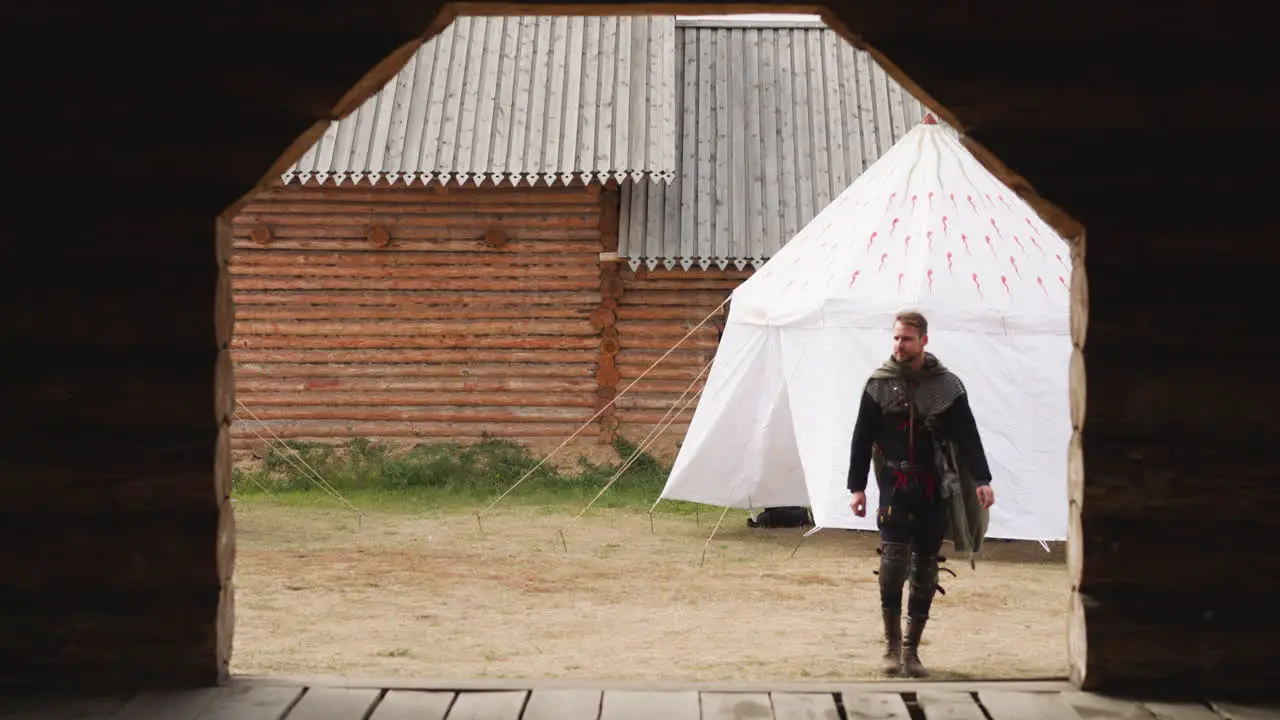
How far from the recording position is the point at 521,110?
16.1 metres

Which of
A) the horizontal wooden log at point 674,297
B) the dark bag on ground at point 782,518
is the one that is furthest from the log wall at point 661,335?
the dark bag on ground at point 782,518

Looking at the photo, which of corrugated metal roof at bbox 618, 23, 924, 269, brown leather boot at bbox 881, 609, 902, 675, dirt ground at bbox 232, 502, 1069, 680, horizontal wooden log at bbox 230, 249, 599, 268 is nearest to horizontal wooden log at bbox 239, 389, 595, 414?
horizontal wooden log at bbox 230, 249, 599, 268

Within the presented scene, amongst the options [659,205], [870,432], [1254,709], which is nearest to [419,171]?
[659,205]

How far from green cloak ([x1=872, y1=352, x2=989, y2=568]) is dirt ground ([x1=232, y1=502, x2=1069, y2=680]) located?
757 millimetres

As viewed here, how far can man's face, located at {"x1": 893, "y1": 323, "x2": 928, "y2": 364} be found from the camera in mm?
6254

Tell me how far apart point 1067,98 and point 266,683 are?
9.75ft

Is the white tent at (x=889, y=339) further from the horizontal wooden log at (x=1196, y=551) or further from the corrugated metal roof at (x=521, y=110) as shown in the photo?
the horizontal wooden log at (x=1196, y=551)

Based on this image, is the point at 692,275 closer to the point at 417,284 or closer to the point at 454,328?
the point at 454,328

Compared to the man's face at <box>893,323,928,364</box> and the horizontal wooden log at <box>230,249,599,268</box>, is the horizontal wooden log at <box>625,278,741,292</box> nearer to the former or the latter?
the horizontal wooden log at <box>230,249,599,268</box>

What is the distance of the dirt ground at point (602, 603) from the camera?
Result: 704 centimetres

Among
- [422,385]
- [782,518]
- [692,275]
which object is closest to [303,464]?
[422,385]

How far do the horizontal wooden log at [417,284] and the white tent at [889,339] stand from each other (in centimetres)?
425

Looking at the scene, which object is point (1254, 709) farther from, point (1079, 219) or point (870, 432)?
point (870, 432)

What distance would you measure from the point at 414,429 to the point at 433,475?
784 mm
